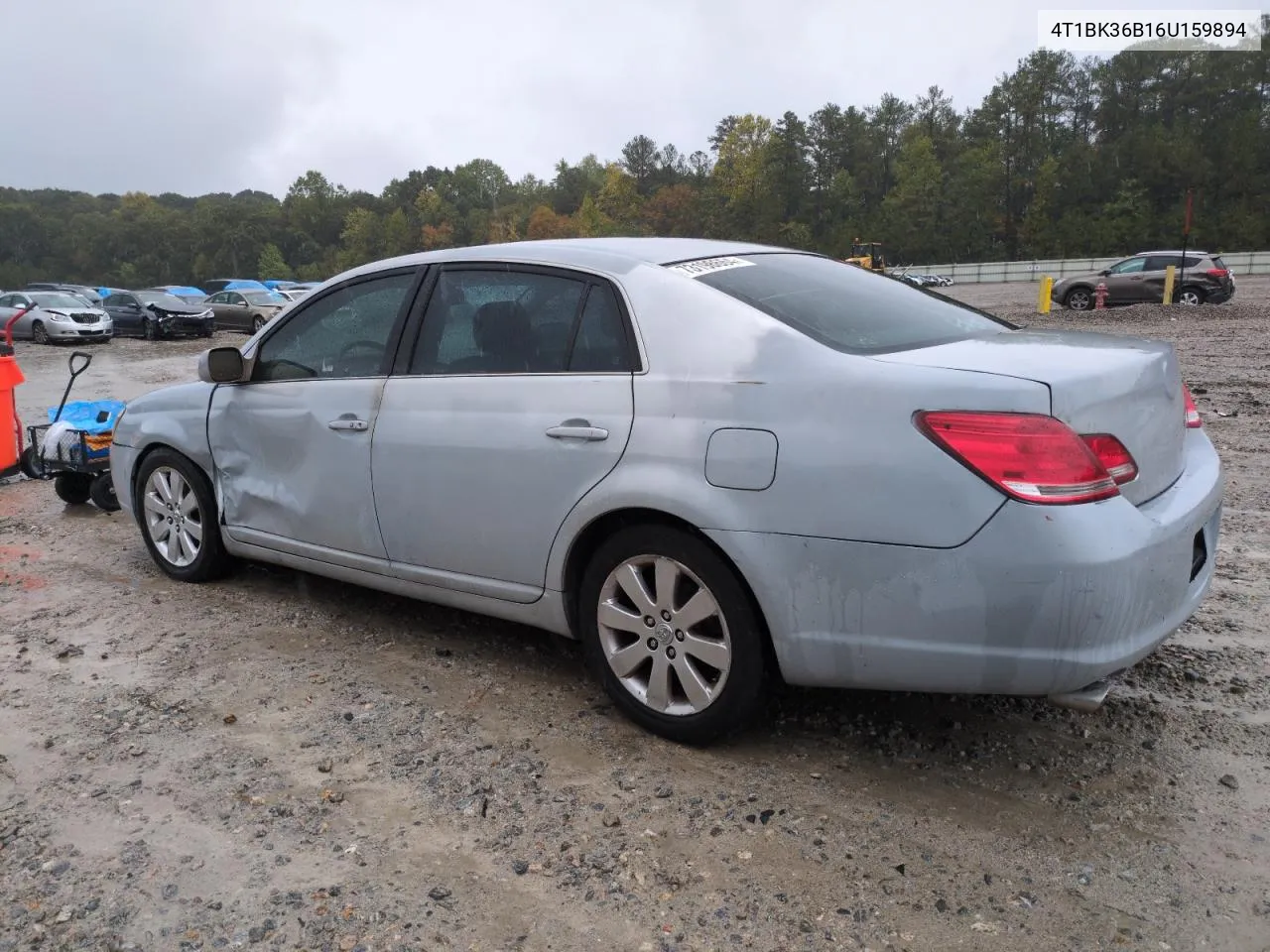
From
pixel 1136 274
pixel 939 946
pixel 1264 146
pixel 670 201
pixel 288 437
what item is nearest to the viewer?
pixel 939 946

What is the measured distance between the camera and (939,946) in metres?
2.21

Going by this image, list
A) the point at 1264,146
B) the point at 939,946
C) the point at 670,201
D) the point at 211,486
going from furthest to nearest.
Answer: the point at 670,201 < the point at 1264,146 < the point at 211,486 < the point at 939,946

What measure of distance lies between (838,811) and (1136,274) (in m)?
24.4

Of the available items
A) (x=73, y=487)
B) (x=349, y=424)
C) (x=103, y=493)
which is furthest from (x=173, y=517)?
(x=73, y=487)

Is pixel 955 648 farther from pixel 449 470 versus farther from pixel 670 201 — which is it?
pixel 670 201

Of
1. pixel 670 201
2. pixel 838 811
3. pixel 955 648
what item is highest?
pixel 670 201

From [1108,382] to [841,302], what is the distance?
942 millimetres

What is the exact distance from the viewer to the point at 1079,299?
24.8 meters

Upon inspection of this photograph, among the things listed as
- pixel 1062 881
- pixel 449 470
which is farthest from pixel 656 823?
pixel 449 470

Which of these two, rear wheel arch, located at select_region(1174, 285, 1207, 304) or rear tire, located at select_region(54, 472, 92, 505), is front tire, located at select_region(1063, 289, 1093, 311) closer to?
rear wheel arch, located at select_region(1174, 285, 1207, 304)

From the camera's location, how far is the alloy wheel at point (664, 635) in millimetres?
3000

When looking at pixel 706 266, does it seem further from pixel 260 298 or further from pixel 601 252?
pixel 260 298

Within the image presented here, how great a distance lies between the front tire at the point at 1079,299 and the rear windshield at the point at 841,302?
23145mm

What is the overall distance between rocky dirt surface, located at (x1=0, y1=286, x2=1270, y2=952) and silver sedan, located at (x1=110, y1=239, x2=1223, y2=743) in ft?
1.13
